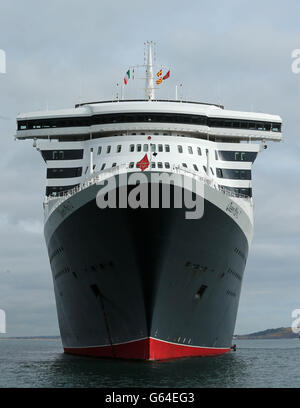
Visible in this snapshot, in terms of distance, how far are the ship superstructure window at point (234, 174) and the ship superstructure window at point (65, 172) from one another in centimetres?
794

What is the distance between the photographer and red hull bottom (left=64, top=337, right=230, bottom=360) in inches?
1246

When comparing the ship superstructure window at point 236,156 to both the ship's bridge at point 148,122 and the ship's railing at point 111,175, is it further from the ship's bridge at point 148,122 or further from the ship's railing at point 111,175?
the ship's railing at point 111,175

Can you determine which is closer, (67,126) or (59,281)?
(59,281)

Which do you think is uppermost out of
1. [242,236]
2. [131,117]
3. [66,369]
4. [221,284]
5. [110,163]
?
[131,117]

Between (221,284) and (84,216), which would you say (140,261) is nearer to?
(84,216)

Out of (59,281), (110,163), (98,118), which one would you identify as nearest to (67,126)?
(98,118)

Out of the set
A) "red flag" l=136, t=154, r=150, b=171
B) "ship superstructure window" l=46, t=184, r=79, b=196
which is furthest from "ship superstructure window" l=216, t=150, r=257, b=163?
"red flag" l=136, t=154, r=150, b=171

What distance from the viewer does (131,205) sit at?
103ft

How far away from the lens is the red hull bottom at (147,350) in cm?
3164

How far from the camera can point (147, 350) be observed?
31.6 meters

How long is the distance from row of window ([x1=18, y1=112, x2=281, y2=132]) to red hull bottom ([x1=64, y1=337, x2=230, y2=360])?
13.1 meters

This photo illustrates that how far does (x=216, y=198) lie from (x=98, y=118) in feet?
38.4

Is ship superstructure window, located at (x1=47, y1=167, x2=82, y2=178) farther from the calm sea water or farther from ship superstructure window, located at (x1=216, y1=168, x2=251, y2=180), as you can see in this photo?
the calm sea water

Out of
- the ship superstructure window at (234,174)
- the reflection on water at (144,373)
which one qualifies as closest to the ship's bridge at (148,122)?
the ship superstructure window at (234,174)
